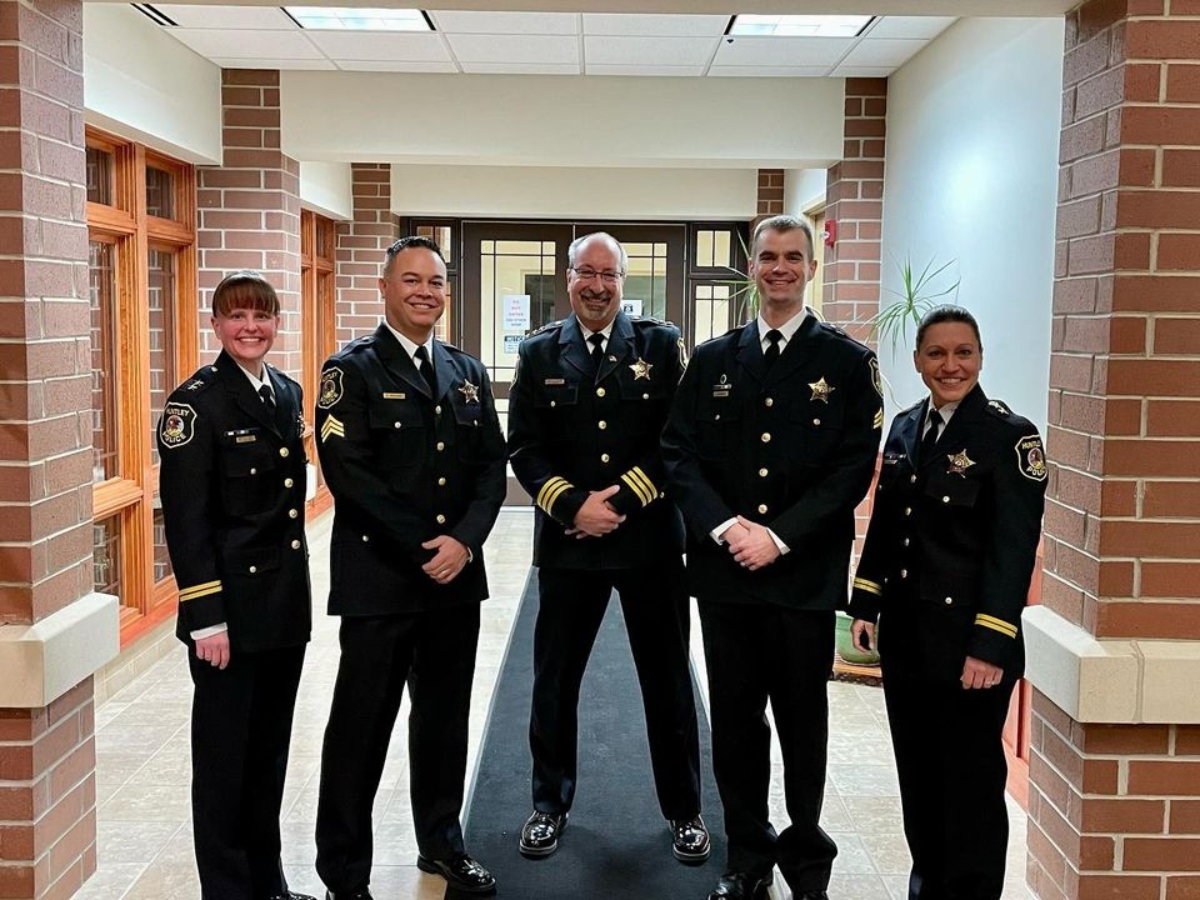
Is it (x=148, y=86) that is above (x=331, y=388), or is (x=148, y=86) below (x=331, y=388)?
above

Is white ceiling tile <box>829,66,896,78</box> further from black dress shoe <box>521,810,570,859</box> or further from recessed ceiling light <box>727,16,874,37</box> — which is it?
black dress shoe <box>521,810,570,859</box>

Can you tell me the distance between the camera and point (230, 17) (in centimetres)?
449

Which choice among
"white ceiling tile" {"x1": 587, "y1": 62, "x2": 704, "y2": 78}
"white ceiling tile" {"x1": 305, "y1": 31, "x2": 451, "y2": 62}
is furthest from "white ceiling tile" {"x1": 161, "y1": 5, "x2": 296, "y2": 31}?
"white ceiling tile" {"x1": 587, "y1": 62, "x2": 704, "y2": 78}

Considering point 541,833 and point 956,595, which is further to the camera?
point 541,833

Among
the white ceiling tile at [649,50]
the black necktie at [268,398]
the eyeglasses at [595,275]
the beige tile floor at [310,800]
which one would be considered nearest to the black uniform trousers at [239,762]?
the beige tile floor at [310,800]

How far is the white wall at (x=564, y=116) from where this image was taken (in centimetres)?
544

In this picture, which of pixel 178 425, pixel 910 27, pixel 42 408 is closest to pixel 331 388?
pixel 178 425

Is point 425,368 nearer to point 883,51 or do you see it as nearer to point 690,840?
point 690,840

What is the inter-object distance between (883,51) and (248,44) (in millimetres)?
2928

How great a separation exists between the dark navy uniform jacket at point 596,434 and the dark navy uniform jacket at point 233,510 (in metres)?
0.65

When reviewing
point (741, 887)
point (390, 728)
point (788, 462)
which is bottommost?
point (741, 887)

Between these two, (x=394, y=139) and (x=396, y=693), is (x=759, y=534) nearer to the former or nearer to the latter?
(x=396, y=693)

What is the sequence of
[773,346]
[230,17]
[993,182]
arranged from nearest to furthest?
[773,346] < [993,182] < [230,17]

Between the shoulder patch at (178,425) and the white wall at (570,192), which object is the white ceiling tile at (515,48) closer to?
the shoulder patch at (178,425)
